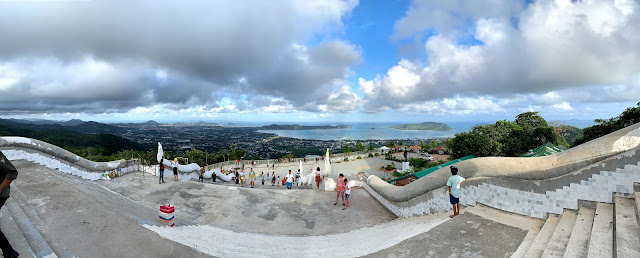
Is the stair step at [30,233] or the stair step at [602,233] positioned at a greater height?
the stair step at [602,233]

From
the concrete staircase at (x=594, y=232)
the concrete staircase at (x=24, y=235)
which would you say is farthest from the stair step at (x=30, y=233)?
the concrete staircase at (x=594, y=232)

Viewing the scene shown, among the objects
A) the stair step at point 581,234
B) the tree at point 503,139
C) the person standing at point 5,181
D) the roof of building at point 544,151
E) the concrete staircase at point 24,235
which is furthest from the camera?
the tree at point 503,139

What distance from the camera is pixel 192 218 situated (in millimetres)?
7352

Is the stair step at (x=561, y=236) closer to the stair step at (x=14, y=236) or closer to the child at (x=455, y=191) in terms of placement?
the child at (x=455, y=191)

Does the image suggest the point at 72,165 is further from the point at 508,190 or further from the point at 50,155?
the point at 508,190

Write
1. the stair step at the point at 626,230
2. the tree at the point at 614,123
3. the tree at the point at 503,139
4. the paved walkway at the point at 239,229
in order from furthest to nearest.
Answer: the tree at the point at 503,139, the tree at the point at 614,123, the paved walkway at the point at 239,229, the stair step at the point at 626,230

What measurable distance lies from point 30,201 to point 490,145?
110ft

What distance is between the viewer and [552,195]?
4.68 m

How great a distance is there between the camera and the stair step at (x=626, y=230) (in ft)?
9.19

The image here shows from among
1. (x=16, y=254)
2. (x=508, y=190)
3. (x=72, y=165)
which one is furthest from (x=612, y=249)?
(x=72, y=165)

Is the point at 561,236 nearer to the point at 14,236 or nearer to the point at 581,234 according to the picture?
the point at 581,234

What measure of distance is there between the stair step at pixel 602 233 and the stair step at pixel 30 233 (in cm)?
741

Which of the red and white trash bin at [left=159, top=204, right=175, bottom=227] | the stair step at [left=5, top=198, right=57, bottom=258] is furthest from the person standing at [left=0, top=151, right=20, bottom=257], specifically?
the red and white trash bin at [left=159, top=204, right=175, bottom=227]

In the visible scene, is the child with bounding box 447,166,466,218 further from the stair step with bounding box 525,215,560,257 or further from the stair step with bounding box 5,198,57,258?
the stair step with bounding box 5,198,57,258
